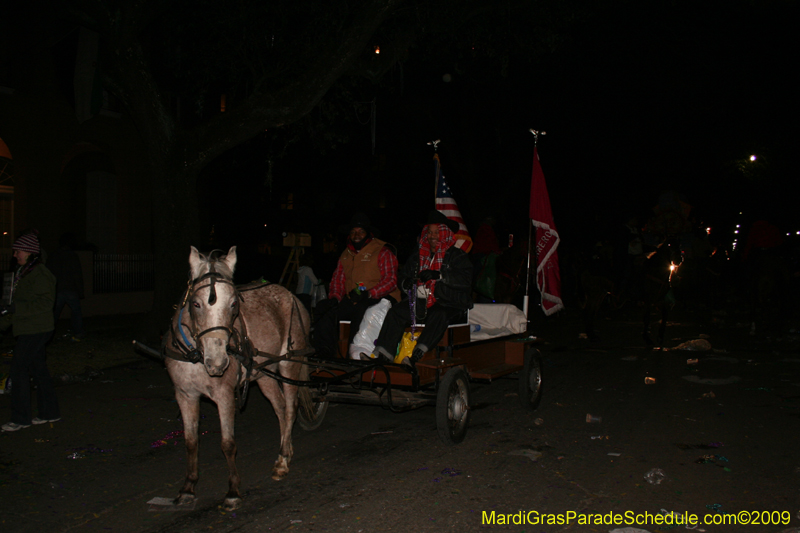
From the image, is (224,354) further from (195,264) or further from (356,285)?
(356,285)

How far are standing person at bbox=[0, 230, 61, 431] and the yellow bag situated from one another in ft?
13.0

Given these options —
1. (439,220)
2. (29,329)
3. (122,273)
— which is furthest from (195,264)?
(122,273)

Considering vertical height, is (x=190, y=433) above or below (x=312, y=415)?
above

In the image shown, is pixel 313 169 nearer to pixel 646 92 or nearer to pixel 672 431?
pixel 646 92

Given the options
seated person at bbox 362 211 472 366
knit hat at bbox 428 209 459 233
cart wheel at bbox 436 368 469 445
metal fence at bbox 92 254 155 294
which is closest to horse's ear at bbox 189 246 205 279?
seated person at bbox 362 211 472 366

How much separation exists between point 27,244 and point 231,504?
4.27m

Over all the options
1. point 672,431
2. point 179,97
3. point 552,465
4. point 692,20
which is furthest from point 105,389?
point 692,20

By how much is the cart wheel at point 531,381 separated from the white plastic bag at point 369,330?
2076 mm

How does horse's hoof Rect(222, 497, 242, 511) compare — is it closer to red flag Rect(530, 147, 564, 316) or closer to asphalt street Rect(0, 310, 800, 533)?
asphalt street Rect(0, 310, 800, 533)

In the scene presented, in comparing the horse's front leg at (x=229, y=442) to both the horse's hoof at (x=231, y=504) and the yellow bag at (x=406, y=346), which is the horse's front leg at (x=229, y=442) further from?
the yellow bag at (x=406, y=346)

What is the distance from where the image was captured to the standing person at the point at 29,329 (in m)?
6.95

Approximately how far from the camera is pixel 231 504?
482 centimetres

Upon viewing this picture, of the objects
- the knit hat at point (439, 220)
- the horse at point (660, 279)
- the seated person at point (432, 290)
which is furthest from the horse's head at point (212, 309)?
the horse at point (660, 279)

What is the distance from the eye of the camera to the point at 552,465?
587 centimetres
